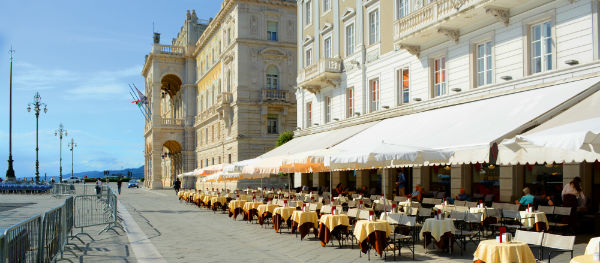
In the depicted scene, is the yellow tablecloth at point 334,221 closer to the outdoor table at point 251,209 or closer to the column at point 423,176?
the outdoor table at point 251,209

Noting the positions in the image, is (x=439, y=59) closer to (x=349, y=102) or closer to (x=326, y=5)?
(x=349, y=102)

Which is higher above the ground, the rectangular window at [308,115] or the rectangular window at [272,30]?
the rectangular window at [272,30]

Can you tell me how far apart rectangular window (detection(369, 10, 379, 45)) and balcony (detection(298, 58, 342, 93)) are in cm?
333

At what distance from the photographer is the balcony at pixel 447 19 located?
60.2 feet

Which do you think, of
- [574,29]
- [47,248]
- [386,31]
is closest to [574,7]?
[574,29]

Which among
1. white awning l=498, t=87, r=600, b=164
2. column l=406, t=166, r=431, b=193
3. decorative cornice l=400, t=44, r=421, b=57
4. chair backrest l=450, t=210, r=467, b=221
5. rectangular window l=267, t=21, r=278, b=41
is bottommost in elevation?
chair backrest l=450, t=210, r=467, b=221

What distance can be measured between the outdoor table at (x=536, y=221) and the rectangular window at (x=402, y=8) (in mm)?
12813

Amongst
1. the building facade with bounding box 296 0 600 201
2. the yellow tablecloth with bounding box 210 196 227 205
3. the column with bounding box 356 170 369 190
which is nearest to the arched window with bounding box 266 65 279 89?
the building facade with bounding box 296 0 600 201

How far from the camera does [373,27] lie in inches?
1073

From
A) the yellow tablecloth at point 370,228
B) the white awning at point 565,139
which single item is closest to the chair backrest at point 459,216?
the white awning at point 565,139

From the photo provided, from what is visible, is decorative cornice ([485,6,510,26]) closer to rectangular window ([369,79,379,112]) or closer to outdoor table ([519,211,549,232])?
outdoor table ([519,211,549,232])

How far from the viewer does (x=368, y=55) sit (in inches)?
1086

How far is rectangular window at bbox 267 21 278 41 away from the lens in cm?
5066

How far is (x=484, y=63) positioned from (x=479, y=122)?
433 cm
